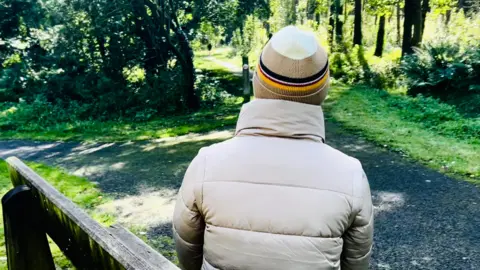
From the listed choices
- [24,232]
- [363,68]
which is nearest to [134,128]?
[363,68]

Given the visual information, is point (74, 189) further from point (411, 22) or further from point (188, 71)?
point (411, 22)

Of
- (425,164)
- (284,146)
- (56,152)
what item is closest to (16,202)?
(284,146)

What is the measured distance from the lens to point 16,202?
2.75 m

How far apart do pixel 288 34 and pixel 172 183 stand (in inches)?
203

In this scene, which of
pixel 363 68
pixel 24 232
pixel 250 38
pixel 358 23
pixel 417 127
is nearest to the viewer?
pixel 24 232

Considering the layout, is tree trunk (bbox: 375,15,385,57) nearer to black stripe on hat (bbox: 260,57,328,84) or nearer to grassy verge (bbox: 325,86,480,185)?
grassy verge (bbox: 325,86,480,185)

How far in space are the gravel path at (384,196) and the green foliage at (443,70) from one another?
4480 millimetres

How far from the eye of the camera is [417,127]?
30.9 ft

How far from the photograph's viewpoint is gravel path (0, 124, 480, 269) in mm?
4207

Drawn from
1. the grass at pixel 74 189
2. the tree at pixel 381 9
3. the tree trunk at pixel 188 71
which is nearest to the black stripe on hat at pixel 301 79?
the grass at pixel 74 189

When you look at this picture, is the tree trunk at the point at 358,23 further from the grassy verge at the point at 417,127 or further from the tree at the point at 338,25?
the grassy verge at the point at 417,127

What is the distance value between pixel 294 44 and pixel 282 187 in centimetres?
58

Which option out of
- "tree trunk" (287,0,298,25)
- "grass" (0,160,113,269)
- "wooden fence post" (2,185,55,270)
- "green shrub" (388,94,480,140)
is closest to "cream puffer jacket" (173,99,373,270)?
"wooden fence post" (2,185,55,270)

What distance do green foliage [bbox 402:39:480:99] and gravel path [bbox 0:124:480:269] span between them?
14.7 ft
